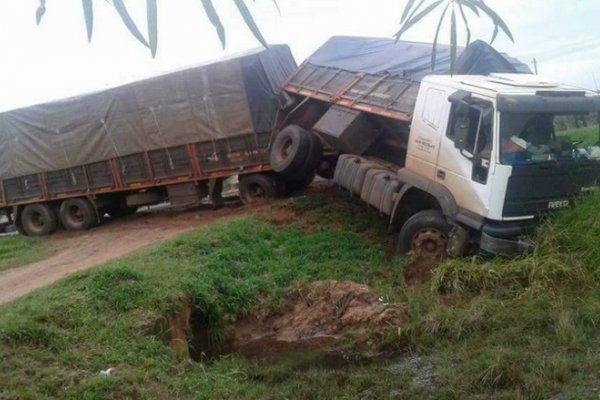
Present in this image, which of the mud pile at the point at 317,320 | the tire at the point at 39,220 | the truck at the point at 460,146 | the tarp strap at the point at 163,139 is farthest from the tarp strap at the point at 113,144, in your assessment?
the mud pile at the point at 317,320

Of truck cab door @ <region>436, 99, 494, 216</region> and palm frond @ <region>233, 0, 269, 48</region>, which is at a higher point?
palm frond @ <region>233, 0, 269, 48</region>

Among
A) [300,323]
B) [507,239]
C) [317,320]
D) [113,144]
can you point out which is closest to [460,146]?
[507,239]

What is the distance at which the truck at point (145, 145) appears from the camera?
40.2ft

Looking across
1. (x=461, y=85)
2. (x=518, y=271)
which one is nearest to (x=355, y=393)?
(x=518, y=271)

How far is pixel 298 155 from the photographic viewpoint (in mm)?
11211

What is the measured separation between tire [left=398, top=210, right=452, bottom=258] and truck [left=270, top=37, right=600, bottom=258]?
0.01 metres

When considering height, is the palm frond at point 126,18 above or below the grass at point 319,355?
above

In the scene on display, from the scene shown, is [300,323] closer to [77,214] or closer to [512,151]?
[512,151]

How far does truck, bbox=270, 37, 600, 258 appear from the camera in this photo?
297 inches

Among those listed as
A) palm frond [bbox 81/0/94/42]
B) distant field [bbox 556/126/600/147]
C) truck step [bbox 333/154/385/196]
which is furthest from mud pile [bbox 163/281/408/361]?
palm frond [bbox 81/0/94/42]

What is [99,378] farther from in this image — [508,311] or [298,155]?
[298,155]

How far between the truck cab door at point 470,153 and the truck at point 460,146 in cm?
1

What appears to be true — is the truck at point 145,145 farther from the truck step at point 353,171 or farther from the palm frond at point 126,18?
the palm frond at point 126,18

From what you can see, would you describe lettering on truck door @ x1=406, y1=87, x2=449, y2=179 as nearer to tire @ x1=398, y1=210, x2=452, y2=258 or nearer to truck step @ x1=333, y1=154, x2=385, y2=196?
tire @ x1=398, y1=210, x2=452, y2=258
